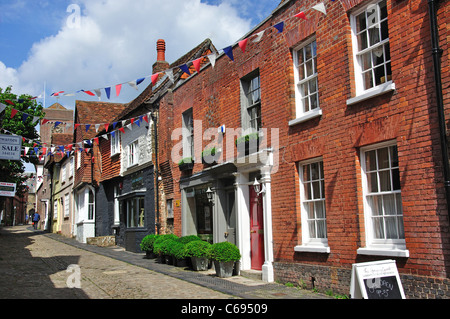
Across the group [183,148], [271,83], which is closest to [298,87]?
[271,83]

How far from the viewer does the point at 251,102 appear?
11.8m

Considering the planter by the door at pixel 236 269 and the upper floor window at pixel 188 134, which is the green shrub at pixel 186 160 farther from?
the planter by the door at pixel 236 269

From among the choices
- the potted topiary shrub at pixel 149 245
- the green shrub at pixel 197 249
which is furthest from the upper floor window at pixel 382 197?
the potted topiary shrub at pixel 149 245

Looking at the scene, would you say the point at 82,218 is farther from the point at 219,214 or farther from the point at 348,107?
the point at 348,107

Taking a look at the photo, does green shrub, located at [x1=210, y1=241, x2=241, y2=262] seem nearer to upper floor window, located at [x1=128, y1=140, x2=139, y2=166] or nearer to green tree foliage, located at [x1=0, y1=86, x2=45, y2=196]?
upper floor window, located at [x1=128, y1=140, x2=139, y2=166]

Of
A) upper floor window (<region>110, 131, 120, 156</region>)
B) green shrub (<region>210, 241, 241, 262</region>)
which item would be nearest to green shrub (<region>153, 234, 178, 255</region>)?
green shrub (<region>210, 241, 241, 262</region>)

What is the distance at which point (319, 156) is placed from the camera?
915cm

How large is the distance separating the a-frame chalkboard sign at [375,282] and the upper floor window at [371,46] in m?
3.47

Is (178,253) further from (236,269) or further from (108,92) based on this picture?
(108,92)

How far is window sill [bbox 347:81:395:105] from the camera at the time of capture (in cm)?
742

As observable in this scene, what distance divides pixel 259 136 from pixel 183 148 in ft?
15.6

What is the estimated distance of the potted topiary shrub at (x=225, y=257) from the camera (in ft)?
36.1

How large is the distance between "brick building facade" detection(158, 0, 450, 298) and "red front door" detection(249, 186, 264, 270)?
27mm

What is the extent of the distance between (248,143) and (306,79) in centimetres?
244
